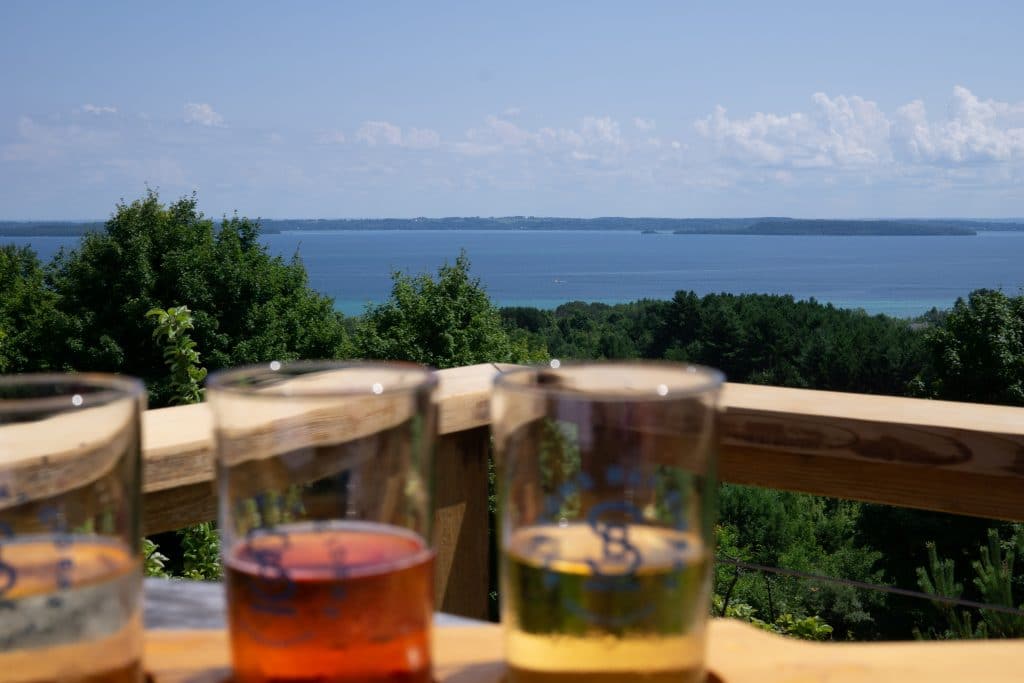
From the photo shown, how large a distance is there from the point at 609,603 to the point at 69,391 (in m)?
0.27

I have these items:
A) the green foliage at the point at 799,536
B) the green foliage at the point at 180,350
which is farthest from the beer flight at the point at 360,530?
the green foliage at the point at 799,536

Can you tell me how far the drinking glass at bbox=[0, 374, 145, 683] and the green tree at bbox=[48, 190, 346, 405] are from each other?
21.2 meters

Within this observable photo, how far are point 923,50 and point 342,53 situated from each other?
146 ft

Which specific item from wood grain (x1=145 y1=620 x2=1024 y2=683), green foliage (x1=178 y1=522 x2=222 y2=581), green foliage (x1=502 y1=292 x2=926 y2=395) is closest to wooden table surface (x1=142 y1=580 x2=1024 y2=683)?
wood grain (x1=145 y1=620 x2=1024 y2=683)

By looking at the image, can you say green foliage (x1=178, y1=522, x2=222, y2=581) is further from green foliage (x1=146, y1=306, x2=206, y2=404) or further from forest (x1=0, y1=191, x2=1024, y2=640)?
forest (x1=0, y1=191, x2=1024, y2=640)

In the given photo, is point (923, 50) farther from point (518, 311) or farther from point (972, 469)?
point (972, 469)

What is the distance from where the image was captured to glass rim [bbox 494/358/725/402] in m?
0.42

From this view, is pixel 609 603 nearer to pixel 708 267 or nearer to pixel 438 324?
pixel 438 324

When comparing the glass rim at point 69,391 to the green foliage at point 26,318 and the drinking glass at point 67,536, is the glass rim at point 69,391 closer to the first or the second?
the drinking glass at point 67,536

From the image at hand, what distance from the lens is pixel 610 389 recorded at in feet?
1.58

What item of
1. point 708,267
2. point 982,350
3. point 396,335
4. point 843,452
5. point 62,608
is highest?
point 62,608

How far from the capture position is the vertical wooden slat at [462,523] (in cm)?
163

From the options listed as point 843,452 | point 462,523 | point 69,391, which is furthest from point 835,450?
point 69,391

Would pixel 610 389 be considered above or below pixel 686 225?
below
